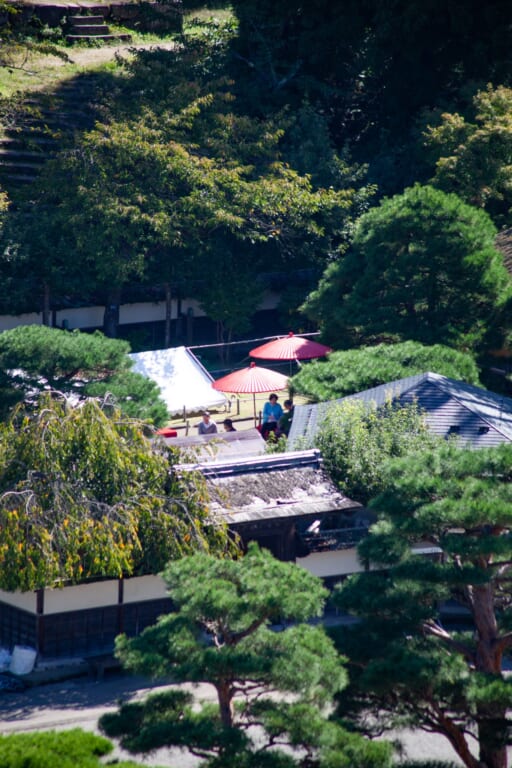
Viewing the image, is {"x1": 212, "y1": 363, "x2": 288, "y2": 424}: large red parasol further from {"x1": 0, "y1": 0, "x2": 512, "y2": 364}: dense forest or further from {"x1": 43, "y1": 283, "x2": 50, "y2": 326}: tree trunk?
{"x1": 43, "y1": 283, "x2": 50, "y2": 326}: tree trunk

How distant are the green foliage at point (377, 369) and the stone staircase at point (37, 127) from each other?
48.3 ft

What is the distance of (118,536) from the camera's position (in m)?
18.8

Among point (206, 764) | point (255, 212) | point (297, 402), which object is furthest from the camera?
point (255, 212)

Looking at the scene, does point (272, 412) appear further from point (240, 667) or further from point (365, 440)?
point (240, 667)

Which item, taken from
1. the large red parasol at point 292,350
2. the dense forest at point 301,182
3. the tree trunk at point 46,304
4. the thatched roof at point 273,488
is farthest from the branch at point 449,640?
the tree trunk at point 46,304

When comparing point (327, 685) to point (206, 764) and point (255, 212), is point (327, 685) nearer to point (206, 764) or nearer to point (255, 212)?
point (206, 764)

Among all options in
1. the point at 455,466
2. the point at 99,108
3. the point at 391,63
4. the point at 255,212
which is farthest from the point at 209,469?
the point at 391,63

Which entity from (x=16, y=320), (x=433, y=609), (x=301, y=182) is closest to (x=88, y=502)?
(x=433, y=609)

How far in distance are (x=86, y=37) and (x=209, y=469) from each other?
35510mm

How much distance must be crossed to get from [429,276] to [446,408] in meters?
5.69

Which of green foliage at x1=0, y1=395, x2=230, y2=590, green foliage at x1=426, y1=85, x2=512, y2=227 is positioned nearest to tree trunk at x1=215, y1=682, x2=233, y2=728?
green foliage at x1=0, y1=395, x2=230, y2=590

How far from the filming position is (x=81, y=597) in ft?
66.1

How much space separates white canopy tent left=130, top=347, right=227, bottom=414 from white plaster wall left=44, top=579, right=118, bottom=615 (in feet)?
26.8

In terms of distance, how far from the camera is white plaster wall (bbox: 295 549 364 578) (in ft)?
70.3
